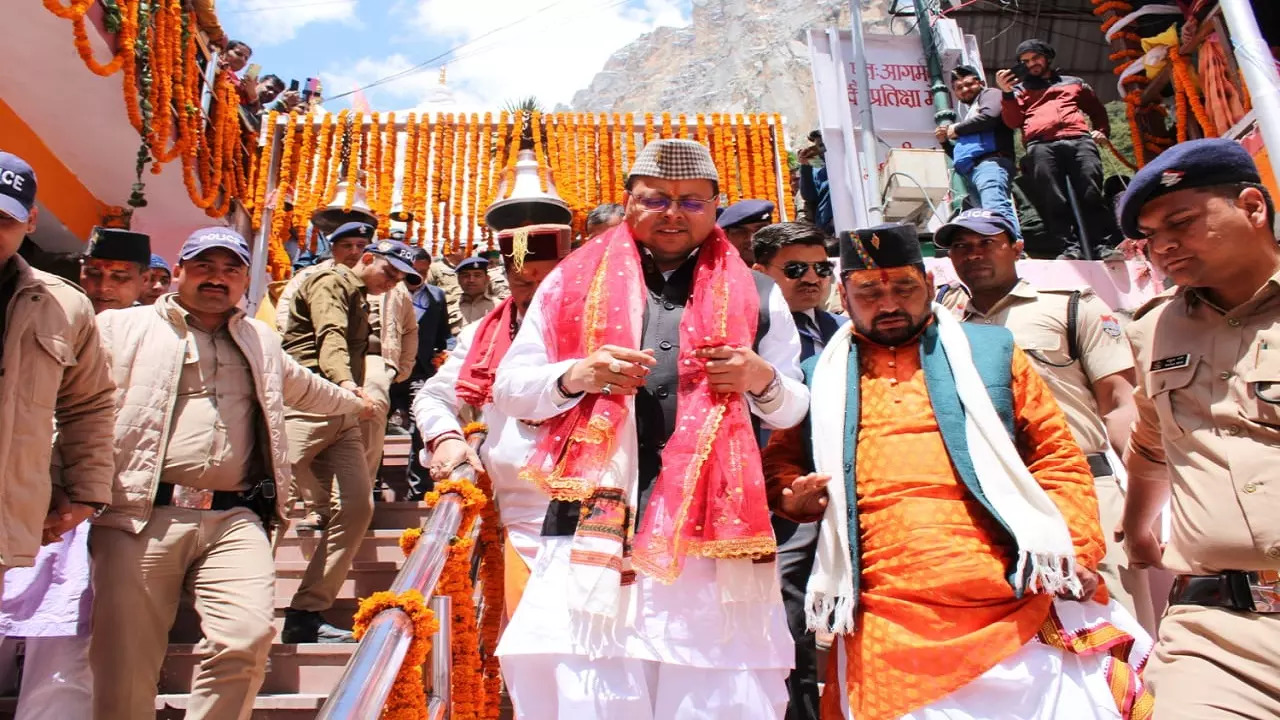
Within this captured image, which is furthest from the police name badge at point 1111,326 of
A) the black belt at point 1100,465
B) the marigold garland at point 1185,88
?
the marigold garland at point 1185,88

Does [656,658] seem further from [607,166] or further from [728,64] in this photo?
[728,64]

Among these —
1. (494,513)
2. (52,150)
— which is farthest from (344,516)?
(52,150)

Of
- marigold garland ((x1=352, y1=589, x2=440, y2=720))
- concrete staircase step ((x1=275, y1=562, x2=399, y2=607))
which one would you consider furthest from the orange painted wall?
marigold garland ((x1=352, y1=589, x2=440, y2=720))

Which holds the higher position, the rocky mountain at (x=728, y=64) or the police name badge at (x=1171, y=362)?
the rocky mountain at (x=728, y=64)

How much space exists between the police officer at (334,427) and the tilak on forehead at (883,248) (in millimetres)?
2788

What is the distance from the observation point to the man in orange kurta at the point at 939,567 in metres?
1.94

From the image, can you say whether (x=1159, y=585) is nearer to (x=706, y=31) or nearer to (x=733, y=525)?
(x=733, y=525)

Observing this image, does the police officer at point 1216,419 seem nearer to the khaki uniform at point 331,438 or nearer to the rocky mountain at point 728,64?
the khaki uniform at point 331,438

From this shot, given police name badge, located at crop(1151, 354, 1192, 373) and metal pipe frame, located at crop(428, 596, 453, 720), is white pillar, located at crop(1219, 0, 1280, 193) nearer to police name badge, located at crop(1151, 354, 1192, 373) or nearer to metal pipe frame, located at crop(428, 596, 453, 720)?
police name badge, located at crop(1151, 354, 1192, 373)

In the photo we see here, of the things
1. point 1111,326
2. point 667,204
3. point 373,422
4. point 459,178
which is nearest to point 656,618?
point 667,204

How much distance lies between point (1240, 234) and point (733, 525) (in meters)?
1.32

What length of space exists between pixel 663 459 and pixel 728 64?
59.6 metres

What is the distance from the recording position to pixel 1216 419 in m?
1.92

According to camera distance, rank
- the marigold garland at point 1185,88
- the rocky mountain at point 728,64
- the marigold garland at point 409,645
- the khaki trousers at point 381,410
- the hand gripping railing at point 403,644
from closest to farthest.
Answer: the hand gripping railing at point 403,644 → the marigold garland at point 409,645 → the khaki trousers at point 381,410 → the marigold garland at point 1185,88 → the rocky mountain at point 728,64
